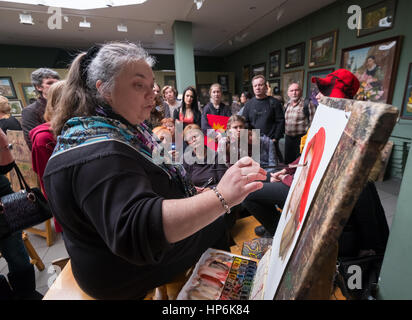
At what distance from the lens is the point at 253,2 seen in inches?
150

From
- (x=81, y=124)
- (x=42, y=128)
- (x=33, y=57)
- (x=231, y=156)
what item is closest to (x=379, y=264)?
(x=231, y=156)

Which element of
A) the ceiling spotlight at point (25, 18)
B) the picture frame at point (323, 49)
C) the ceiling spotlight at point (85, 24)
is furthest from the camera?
the ceiling spotlight at point (85, 24)

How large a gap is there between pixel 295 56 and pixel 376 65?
1.93 metres

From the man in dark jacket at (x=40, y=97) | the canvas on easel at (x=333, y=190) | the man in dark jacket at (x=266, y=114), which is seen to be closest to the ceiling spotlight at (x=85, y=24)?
the man in dark jacket at (x=40, y=97)

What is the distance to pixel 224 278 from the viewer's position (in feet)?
2.57

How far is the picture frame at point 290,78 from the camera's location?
4824 millimetres

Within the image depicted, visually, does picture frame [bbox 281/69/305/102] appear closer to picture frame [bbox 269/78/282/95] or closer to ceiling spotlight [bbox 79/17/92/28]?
picture frame [bbox 269/78/282/95]

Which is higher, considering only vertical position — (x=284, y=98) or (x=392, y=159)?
(x=284, y=98)

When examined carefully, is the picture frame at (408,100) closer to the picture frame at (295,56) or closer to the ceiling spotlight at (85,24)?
the picture frame at (295,56)

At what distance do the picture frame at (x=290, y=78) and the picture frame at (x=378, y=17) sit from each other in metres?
1.37

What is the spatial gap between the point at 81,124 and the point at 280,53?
5877 millimetres

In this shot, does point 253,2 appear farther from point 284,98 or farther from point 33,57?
point 33,57

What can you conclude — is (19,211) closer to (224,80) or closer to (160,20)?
(160,20)

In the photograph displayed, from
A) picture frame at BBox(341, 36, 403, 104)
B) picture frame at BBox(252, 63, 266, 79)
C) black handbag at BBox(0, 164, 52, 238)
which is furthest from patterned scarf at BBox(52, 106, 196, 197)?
picture frame at BBox(252, 63, 266, 79)
